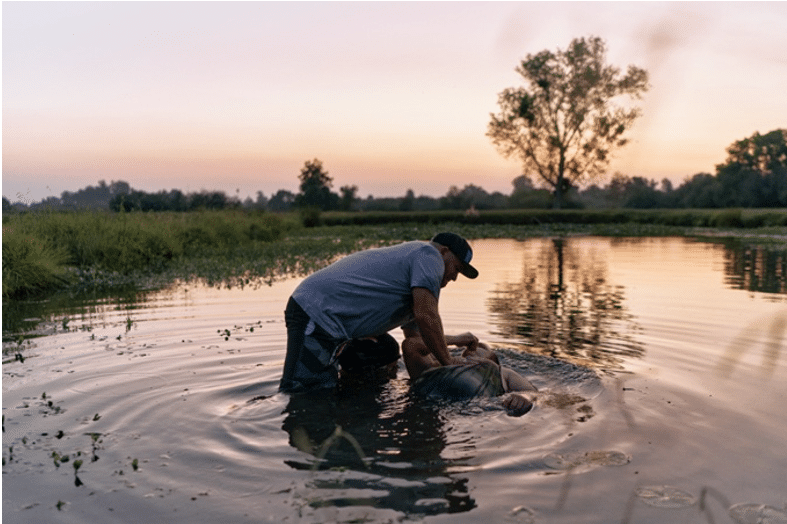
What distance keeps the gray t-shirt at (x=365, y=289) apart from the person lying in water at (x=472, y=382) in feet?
2.54

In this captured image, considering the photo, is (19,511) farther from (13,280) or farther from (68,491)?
(13,280)

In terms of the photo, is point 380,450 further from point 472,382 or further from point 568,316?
point 568,316

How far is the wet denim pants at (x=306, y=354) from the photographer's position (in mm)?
6496

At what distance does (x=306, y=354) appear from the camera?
659 cm

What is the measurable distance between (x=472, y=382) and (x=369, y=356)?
1.60 m

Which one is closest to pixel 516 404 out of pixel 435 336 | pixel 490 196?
pixel 435 336

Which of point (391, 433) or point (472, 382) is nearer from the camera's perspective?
point (391, 433)

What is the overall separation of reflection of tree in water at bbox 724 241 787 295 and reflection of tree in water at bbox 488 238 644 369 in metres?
3.07

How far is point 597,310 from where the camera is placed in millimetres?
12453

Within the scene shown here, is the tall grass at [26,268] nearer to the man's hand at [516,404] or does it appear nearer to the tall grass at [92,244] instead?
the tall grass at [92,244]

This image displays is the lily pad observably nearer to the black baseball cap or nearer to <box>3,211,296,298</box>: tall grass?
the black baseball cap

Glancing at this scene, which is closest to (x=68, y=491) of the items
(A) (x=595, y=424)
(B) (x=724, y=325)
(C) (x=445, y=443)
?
(C) (x=445, y=443)

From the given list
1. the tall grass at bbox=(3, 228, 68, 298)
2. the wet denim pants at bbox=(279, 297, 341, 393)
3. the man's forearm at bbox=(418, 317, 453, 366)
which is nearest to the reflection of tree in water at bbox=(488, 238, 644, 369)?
the man's forearm at bbox=(418, 317, 453, 366)

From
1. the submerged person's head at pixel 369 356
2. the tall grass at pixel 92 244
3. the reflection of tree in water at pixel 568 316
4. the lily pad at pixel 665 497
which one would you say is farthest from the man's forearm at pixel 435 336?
the tall grass at pixel 92 244
